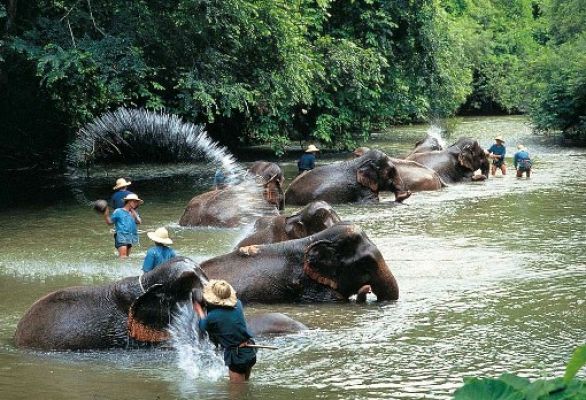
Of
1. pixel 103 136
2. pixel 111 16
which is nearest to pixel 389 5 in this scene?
pixel 103 136

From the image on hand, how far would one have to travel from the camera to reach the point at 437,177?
2406 centimetres

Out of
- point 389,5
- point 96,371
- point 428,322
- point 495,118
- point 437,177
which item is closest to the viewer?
point 96,371

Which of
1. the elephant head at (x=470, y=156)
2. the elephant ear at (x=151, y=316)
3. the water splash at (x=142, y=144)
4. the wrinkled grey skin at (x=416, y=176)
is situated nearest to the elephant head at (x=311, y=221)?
the elephant ear at (x=151, y=316)

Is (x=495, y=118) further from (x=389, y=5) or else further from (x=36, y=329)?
(x=36, y=329)

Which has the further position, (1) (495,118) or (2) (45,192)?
(1) (495,118)

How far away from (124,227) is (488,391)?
11342 millimetres

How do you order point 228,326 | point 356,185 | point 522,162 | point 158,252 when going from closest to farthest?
1. point 228,326
2. point 158,252
3. point 356,185
4. point 522,162

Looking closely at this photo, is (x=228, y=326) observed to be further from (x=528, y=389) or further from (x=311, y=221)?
(x=528, y=389)

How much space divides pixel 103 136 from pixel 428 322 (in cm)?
1986

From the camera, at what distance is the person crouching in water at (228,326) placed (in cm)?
826

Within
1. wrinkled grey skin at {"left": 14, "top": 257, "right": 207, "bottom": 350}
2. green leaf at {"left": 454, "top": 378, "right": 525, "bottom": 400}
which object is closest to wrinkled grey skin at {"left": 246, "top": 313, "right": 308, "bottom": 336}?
wrinkled grey skin at {"left": 14, "top": 257, "right": 207, "bottom": 350}

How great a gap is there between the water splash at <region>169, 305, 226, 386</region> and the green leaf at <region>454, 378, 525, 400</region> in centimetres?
613

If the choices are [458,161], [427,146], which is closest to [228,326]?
[458,161]

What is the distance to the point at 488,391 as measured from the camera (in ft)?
10.3
